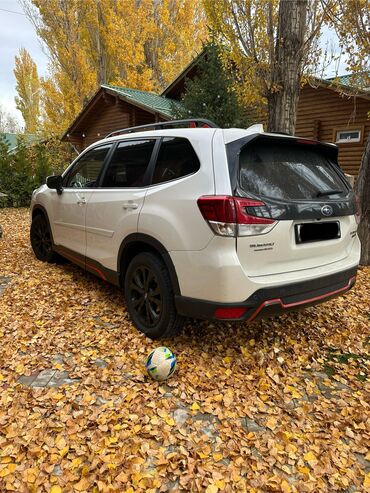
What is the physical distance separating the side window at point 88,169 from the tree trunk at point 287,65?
2.87m

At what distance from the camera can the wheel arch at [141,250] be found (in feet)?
9.27

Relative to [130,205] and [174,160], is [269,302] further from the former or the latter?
[130,205]

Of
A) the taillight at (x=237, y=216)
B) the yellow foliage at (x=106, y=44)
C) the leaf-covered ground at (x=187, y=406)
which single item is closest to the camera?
the leaf-covered ground at (x=187, y=406)

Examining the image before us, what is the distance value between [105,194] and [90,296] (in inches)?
52.8

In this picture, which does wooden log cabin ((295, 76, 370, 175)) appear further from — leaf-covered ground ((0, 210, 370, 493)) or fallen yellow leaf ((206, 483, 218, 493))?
fallen yellow leaf ((206, 483, 218, 493))

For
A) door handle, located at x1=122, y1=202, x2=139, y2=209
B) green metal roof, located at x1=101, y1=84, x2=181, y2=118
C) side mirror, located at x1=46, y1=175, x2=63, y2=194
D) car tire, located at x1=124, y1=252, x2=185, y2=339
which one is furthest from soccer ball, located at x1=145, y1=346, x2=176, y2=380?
green metal roof, located at x1=101, y1=84, x2=181, y2=118

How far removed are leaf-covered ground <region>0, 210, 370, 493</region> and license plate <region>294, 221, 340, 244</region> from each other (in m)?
1.08

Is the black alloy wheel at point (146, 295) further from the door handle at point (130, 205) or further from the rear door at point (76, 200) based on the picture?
the rear door at point (76, 200)

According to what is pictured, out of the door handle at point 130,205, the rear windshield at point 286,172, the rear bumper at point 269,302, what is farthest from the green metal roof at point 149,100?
the rear bumper at point 269,302

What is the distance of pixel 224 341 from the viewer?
3334 mm

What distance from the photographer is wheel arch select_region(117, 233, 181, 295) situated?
283cm

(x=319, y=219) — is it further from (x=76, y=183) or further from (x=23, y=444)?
(x=76, y=183)

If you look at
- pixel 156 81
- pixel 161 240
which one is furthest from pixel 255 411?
pixel 156 81

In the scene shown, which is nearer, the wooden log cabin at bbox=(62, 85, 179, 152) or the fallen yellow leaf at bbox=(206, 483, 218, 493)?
the fallen yellow leaf at bbox=(206, 483, 218, 493)
